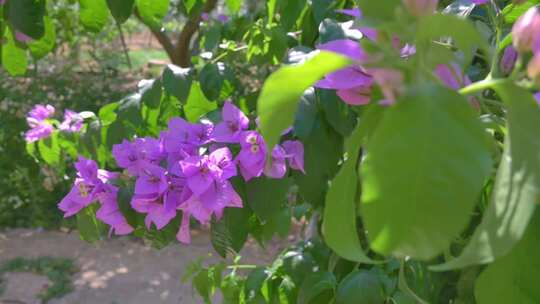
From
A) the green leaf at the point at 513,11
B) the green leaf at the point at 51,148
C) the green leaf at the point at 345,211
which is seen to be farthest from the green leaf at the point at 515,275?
the green leaf at the point at 51,148

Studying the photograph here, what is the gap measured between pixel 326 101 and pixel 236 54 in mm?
827

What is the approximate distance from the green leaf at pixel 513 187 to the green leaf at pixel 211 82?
98 cm

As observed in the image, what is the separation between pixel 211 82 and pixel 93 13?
0.26 meters

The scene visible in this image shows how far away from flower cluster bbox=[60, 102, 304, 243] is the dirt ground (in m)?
2.40

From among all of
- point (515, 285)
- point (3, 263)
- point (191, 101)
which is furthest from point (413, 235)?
point (3, 263)

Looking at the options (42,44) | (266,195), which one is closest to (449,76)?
(266,195)

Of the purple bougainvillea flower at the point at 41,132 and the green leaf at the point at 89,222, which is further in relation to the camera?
the purple bougainvillea flower at the point at 41,132

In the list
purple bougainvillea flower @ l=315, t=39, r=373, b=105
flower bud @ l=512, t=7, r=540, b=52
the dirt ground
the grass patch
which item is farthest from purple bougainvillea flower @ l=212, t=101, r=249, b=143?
the grass patch

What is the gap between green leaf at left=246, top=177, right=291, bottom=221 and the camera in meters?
0.97

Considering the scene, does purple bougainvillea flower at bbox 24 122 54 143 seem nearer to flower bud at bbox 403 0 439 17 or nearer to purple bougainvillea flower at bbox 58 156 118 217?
purple bougainvillea flower at bbox 58 156 118 217

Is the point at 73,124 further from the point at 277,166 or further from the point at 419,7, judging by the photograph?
the point at 419,7

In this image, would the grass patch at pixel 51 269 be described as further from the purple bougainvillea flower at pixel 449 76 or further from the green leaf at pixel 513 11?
the purple bougainvillea flower at pixel 449 76

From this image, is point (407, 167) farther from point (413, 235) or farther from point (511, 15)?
point (511, 15)

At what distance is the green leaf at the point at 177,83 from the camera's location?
52.0 inches
